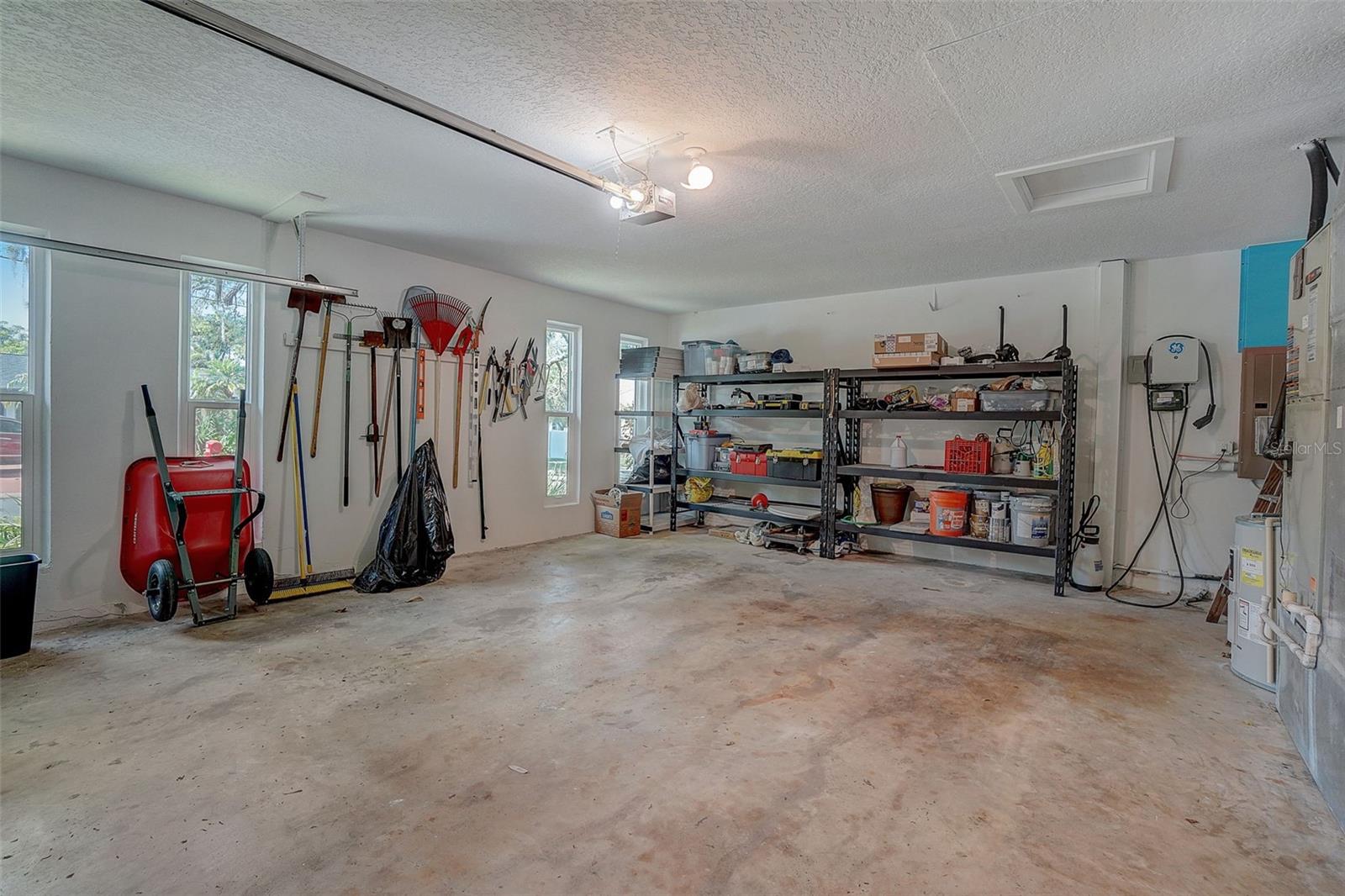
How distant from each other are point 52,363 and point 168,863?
3225mm

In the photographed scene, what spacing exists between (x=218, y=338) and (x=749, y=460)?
15.5 ft

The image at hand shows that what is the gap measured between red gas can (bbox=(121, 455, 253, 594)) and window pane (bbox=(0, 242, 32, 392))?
71cm

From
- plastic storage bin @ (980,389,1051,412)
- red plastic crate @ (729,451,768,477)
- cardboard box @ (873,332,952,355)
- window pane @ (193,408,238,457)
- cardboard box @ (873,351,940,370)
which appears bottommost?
red plastic crate @ (729,451,768,477)

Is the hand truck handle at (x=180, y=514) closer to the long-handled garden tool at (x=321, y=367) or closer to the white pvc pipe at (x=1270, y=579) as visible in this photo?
the long-handled garden tool at (x=321, y=367)

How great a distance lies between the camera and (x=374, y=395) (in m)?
4.75

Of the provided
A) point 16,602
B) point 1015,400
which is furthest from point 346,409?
point 1015,400

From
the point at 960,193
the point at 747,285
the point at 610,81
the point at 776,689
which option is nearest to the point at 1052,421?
the point at 960,193

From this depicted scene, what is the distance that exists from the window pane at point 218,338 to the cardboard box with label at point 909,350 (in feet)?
16.5

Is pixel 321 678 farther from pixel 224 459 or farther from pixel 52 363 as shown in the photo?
pixel 52 363

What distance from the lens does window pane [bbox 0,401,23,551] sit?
3352 millimetres

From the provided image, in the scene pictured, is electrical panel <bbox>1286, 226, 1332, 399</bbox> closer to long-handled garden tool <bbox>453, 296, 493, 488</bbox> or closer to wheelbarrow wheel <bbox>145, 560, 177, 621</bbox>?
long-handled garden tool <bbox>453, 296, 493, 488</bbox>

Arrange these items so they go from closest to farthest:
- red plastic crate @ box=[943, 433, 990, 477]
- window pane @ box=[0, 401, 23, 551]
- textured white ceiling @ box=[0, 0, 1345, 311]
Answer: textured white ceiling @ box=[0, 0, 1345, 311], window pane @ box=[0, 401, 23, 551], red plastic crate @ box=[943, 433, 990, 477]

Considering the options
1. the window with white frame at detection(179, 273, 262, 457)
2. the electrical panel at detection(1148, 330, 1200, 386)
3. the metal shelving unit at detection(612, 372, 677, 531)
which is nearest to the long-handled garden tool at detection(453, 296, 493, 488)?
the window with white frame at detection(179, 273, 262, 457)

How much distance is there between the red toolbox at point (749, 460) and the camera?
6.45 meters
